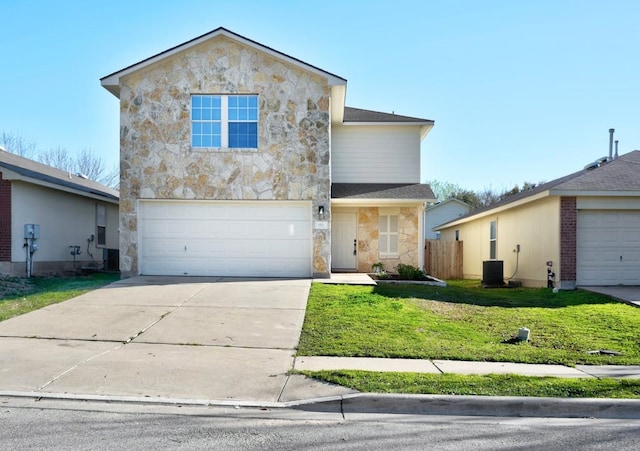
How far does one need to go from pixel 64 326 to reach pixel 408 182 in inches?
525

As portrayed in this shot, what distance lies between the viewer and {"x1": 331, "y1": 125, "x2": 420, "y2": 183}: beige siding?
18750mm

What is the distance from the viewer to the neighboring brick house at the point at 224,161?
47.0ft

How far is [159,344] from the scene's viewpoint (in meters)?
7.65

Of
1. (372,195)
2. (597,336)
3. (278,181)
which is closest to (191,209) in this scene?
(278,181)

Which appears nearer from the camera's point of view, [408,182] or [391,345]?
[391,345]

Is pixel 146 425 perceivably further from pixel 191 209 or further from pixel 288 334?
pixel 191 209

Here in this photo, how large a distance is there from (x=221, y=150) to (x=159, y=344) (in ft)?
25.7

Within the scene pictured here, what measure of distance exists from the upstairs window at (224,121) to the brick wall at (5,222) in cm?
586

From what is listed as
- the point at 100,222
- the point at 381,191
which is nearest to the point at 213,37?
the point at 381,191

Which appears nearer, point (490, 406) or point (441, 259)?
point (490, 406)

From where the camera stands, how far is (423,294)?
41.9ft

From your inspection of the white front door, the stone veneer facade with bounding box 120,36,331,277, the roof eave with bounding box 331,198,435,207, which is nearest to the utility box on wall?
the stone veneer facade with bounding box 120,36,331,277

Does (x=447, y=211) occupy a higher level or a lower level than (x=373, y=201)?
higher

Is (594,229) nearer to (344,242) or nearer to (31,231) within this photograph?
(344,242)
